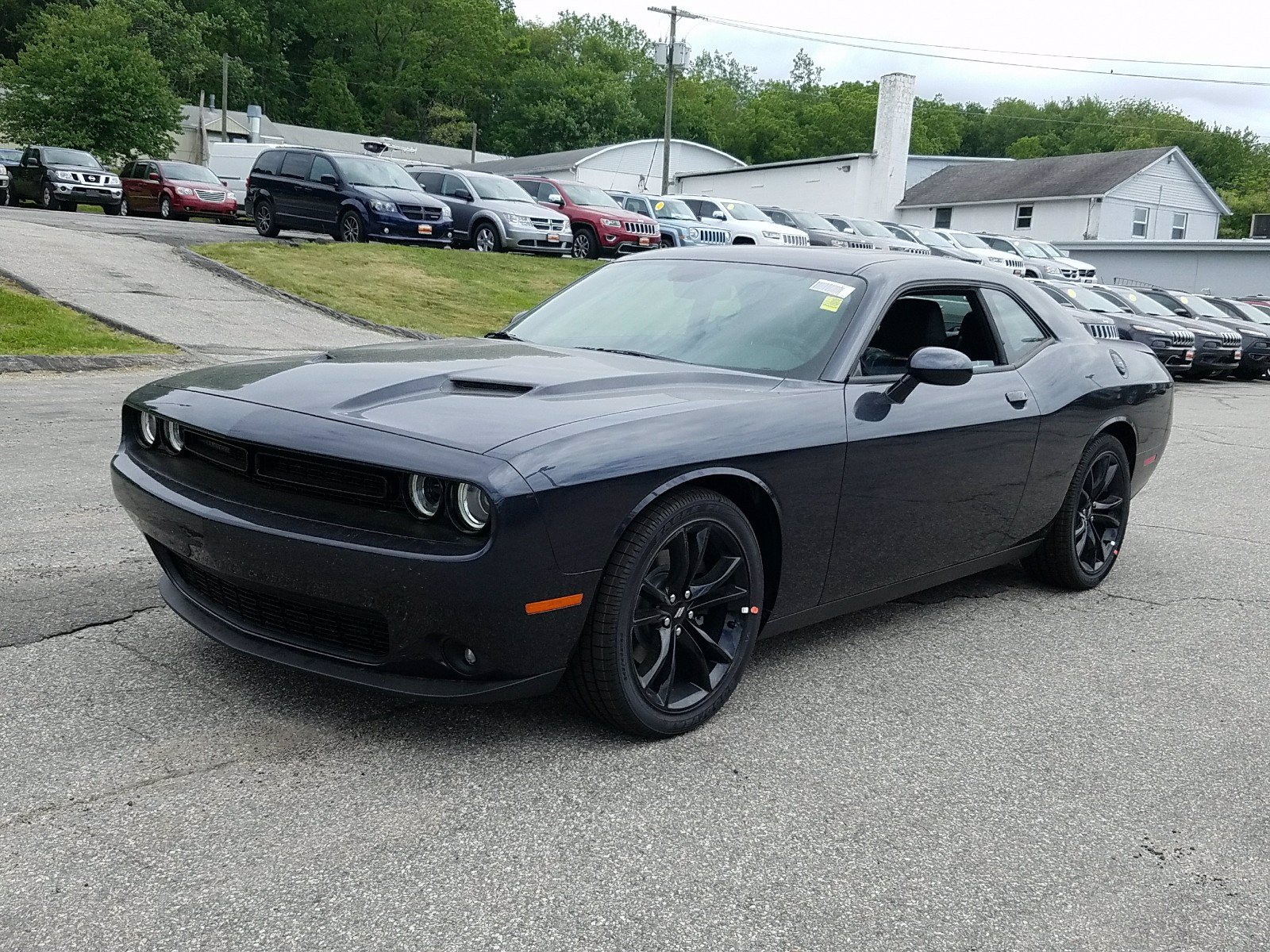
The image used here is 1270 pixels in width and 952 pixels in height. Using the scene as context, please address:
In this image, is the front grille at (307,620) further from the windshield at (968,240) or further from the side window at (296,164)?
the windshield at (968,240)

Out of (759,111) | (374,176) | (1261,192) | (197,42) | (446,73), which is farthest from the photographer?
(759,111)

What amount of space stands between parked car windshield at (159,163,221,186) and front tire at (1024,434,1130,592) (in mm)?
29069

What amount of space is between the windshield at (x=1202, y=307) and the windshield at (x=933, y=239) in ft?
26.3

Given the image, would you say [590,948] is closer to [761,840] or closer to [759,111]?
[761,840]

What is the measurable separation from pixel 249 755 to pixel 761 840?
134cm

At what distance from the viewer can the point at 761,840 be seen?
9.65ft

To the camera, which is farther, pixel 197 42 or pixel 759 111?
pixel 759 111

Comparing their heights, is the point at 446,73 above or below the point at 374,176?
above

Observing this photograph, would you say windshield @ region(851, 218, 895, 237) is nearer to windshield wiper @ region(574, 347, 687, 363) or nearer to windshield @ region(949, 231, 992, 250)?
windshield @ region(949, 231, 992, 250)

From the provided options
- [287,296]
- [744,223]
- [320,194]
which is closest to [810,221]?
[744,223]

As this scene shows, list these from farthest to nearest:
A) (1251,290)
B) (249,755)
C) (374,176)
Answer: (1251,290) < (374,176) < (249,755)

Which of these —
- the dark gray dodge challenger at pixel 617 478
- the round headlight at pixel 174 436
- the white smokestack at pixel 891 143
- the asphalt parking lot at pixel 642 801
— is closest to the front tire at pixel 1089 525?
the dark gray dodge challenger at pixel 617 478

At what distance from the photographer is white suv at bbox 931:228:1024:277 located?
95.9 feet

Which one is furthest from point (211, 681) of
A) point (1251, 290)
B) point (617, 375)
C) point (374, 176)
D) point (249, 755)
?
point (1251, 290)
